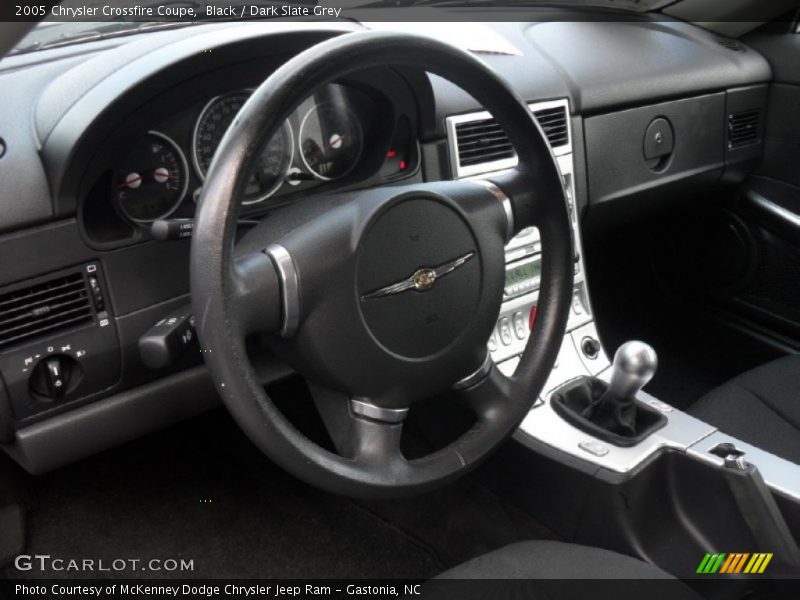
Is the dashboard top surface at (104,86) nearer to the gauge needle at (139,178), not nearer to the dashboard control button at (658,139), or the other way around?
the gauge needle at (139,178)

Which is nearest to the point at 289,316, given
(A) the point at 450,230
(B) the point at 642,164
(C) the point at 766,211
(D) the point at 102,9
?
(A) the point at 450,230

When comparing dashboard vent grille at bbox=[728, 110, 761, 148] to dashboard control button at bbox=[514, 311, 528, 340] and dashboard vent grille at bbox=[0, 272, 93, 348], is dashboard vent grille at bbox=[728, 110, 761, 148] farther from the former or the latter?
dashboard vent grille at bbox=[0, 272, 93, 348]

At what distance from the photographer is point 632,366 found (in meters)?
1.41

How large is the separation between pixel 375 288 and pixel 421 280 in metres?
0.06

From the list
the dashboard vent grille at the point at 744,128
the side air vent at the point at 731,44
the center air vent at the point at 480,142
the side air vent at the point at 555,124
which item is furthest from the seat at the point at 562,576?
the side air vent at the point at 731,44

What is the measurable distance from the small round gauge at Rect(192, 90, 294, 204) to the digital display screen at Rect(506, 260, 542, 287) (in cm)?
51

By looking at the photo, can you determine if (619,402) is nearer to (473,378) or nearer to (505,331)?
(505,331)

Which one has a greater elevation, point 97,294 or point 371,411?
point 97,294

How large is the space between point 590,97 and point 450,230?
3.03 feet

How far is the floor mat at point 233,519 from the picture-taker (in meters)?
1.70

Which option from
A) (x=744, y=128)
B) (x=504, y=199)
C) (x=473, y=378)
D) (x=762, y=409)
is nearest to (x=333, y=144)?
(x=504, y=199)

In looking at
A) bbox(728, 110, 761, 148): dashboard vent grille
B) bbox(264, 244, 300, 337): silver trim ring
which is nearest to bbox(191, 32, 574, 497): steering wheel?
bbox(264, 244, 300, 337): silver trim ring

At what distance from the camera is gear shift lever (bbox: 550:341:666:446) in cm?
141

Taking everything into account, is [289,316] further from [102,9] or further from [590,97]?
[590,97]
